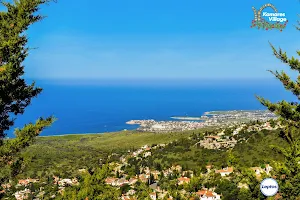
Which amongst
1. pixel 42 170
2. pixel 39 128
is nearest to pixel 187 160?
pixel 42 170

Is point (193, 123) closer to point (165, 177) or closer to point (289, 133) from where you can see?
point (165, 177)

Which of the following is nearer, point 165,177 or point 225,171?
point 225,171

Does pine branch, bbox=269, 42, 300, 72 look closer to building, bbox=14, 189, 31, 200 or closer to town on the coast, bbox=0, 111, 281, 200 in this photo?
town on the coast, bbox=0, 111, 281, 200

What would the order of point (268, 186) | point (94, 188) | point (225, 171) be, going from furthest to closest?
point (225, 171), point (94, 188), point (268, 186)

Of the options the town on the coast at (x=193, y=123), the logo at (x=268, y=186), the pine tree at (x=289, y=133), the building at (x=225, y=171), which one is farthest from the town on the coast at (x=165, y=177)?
the town on the coast at (x=193, y=123)

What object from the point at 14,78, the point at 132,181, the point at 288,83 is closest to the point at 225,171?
the point at 132,181

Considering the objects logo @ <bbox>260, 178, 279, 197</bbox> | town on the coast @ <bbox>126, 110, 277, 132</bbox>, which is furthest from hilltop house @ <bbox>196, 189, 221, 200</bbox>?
town on the coast @ <bbox>126, 110, 277, 132</bbox>

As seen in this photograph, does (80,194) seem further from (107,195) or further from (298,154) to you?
(298,154)
